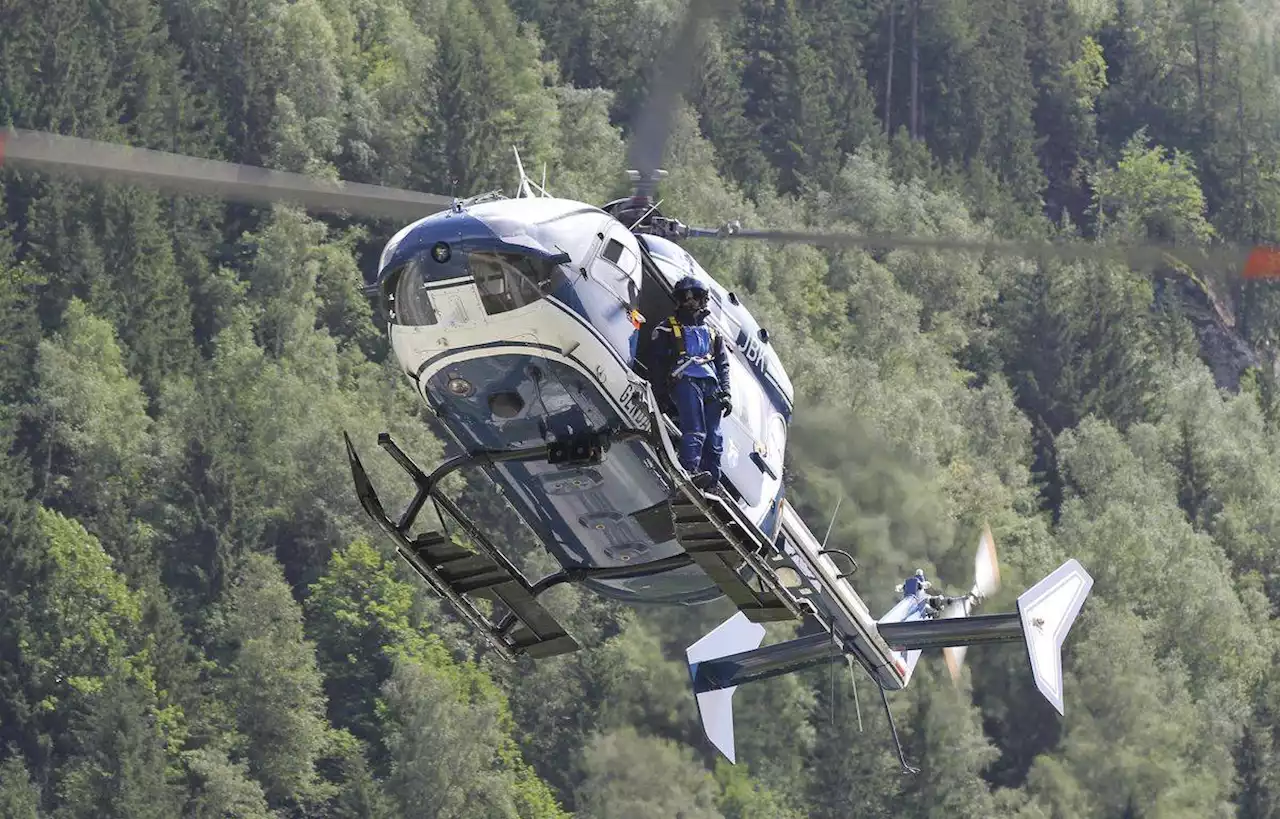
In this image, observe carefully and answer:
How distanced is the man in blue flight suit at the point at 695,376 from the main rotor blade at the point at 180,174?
8.26ft

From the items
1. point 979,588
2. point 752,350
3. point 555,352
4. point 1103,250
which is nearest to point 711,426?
point 555,352

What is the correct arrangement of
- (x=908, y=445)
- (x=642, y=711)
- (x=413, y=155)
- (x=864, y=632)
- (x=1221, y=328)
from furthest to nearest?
(x=1221, y=328), (x=413, y=155), (x=908, y=445), (x=642, y=711), (x=864, y=632)

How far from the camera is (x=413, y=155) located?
82750 mm

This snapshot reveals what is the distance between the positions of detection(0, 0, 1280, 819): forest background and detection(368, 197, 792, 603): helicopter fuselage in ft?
84.4

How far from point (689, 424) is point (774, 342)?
4693 centimetres

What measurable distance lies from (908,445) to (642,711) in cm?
1150

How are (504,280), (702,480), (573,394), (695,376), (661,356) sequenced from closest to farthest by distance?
(504,280), (573,394), (702,480), (695,376), (661,356)

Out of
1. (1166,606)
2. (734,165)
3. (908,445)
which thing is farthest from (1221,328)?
(908,445)

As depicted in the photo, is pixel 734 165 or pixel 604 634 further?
pixel 734 165

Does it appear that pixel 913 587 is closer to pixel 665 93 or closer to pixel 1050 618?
pixel 1050 618

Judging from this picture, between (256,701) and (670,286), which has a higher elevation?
(256,701)

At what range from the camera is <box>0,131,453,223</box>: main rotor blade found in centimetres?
1686

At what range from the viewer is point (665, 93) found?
23672 millimetres

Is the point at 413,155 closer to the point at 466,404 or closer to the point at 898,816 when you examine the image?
the point at 898,816
